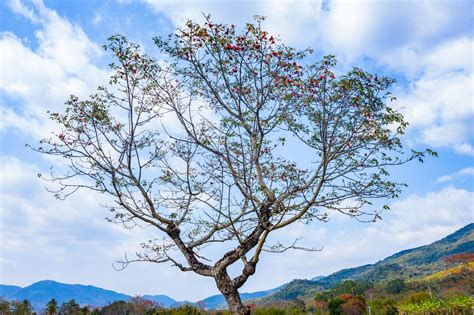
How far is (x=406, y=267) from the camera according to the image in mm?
99375

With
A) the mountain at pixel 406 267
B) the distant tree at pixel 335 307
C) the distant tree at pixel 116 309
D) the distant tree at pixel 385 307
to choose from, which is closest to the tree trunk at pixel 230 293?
the distant tree at pixel 385 307

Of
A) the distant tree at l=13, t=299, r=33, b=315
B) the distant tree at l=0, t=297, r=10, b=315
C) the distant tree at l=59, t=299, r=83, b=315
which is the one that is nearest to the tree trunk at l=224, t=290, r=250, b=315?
the distant tree at l=0, t=297, r=10, b=315

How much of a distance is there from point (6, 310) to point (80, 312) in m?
6.22

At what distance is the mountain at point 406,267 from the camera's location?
88775 mm

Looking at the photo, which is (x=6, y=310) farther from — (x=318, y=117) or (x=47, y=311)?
(x=318, y=117)

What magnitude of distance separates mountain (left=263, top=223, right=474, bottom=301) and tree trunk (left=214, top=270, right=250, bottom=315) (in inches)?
3208

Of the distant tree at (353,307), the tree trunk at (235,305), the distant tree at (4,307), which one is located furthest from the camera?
the distant tree at (4,307)

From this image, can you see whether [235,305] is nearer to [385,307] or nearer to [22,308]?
[385,307]

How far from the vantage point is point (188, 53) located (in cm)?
723

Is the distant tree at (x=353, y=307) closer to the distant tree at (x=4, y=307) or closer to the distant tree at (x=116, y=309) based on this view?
the distant tree at (x=116, y=309)

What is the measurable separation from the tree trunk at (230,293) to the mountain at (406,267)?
81.5 m

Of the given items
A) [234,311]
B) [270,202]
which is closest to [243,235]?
[270,202]

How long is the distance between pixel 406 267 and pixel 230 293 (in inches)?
3996

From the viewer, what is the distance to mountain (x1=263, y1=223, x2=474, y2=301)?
88.8 metres
